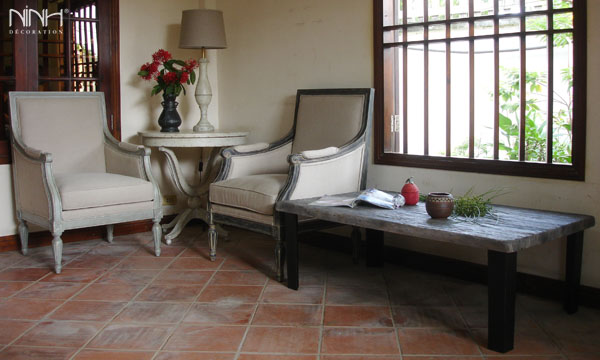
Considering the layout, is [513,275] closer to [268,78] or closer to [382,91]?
[382,91]

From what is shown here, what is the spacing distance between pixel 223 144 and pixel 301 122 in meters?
0.63

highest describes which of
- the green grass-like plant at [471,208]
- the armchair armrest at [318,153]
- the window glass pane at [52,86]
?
the window glass pane at [52,86]

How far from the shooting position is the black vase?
4582 millimetres

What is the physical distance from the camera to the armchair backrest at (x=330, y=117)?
381 centimetres

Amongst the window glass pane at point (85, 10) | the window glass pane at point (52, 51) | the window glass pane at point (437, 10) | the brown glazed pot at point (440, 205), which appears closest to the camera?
the brown glazed pot at point (440, 205)

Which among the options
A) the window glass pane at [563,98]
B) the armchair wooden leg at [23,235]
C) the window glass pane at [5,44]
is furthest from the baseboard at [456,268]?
the window glass pane at [5,44]

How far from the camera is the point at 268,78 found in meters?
4.71

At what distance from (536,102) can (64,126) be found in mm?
2973

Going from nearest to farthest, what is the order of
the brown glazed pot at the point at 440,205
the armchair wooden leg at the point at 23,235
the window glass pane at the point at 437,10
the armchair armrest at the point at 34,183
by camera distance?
the brown glazed pot at the point at 440,205, the window glass pane at the point at 437,10, the armchair armrest at the point at 34,183, the armchair wooden leg at the point at 23,235

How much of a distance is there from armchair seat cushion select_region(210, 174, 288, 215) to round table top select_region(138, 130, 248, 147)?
0.66m

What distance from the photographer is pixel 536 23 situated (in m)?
3.15

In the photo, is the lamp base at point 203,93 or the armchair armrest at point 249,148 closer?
the armchair armrest at point 249,148

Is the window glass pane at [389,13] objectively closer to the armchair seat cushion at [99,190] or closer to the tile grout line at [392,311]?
the tile grout line at [392,311]

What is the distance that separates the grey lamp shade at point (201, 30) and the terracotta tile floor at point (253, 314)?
5.02 ft
